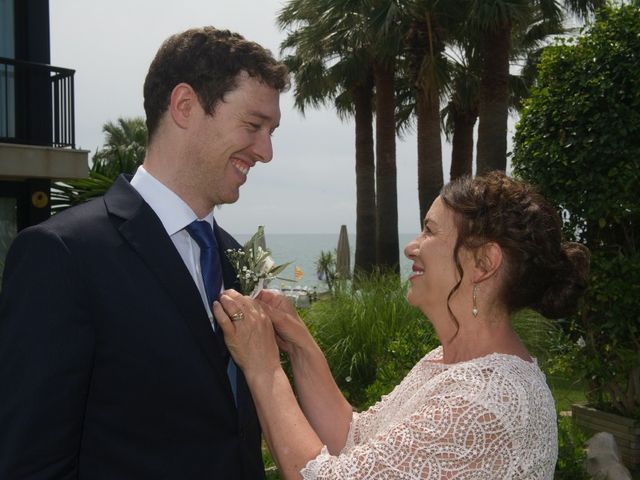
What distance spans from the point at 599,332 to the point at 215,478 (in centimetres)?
577

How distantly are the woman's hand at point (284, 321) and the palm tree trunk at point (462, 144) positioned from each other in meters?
19.4

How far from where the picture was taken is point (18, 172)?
11516mm

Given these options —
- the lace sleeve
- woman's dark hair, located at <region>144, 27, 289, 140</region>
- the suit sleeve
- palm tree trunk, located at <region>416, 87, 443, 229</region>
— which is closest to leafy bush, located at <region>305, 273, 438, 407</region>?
the lace sleeve

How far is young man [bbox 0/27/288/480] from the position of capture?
197 cm

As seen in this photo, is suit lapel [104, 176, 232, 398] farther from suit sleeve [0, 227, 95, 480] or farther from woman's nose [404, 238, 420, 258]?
woman's nose [404, 238, 420, 258]

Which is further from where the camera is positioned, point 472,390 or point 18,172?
point 18,172

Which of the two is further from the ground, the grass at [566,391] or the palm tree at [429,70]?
the palm tree at [429,70]

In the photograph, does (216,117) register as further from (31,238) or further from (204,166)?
(31,238)

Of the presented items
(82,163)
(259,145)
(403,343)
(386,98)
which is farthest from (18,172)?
(386,98)

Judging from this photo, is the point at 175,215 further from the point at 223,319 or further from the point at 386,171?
the point at 386,171

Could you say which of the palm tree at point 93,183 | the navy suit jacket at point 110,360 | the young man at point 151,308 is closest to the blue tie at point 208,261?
the young man at point 151,308

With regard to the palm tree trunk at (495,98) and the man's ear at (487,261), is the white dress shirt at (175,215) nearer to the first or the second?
the man's ear at (487,261)

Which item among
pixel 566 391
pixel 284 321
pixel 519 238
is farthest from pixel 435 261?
pixel 566 391

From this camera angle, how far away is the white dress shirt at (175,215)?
238 cm
